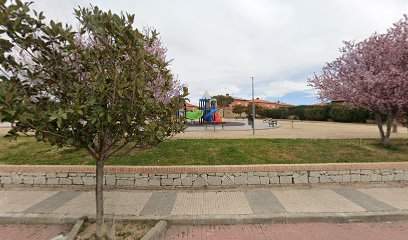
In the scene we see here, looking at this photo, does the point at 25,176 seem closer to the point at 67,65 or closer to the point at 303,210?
the point at 67,65

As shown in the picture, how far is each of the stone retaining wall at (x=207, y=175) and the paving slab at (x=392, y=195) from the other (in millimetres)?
585

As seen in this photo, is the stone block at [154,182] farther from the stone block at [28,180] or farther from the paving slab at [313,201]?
the stone block at [28,180]

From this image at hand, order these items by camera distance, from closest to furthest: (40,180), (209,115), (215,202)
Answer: (215,202) < (40,180) < (209,115)

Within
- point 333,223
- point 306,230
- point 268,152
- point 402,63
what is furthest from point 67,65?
point 402,63

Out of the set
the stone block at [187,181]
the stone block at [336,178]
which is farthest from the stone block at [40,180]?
the stone block at [336,178]

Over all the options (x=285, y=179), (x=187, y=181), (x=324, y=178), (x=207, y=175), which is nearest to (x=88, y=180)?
(x=187, y=181)

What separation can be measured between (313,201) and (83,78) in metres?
5.61

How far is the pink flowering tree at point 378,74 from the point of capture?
8.35m

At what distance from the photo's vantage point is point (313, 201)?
528 centimetres

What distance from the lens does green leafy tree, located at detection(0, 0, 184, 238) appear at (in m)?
2.93

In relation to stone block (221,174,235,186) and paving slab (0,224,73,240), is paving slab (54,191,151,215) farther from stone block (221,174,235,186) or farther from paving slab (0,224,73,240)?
stone block (221,174,235,186)

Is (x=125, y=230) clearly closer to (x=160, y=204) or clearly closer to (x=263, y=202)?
(x=160, y=204)

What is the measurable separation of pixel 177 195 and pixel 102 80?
3.72 metres

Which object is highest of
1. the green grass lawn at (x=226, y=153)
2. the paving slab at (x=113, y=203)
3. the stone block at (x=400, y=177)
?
the green grass lawn at (x=226, y=153)
